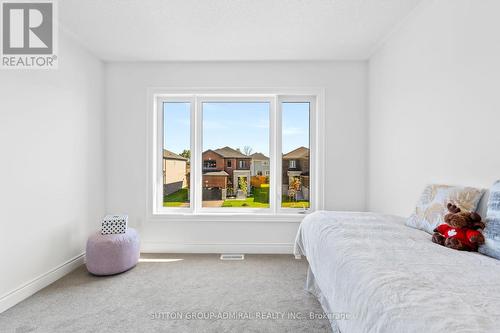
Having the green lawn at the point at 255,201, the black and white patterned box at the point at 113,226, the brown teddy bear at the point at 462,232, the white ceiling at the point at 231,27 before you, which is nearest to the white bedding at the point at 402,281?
the brown teddy bear at the point at 462,232

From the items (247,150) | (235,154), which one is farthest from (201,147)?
(247,150)

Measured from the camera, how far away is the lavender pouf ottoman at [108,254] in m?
2.51

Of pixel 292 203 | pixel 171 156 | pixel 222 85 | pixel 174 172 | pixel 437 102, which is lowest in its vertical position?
pixel 292 203

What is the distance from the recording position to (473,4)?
1.60m

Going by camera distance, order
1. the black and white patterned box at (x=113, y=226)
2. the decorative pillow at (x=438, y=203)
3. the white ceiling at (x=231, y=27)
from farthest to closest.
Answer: the black and white patterned box at (x=113, y=226), the white ceiling at (x=231, y=27), the decorative pillow at (x=438, y=203)

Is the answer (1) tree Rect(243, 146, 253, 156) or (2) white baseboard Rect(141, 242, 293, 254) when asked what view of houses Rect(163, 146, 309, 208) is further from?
(2) white baseboard Rect(141, 242, 293, 254)

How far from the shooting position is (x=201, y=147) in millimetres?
3396

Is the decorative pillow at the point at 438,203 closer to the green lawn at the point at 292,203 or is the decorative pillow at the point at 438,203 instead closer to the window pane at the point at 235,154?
the green lawn at the point at 292,203

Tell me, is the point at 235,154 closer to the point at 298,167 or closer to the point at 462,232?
the point at 298,167

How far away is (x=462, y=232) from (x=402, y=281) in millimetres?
705

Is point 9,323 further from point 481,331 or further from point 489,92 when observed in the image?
point 489,92

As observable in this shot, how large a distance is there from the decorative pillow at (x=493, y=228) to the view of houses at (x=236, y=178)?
2131 millimetres

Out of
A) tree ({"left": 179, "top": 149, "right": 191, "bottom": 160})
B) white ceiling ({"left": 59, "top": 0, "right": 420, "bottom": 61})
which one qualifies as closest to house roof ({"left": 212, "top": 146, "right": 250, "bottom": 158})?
tree ({"left": 179, "top": 149, "right": 191, "bottom": 160})

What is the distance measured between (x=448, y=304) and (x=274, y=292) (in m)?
1.67
